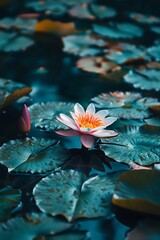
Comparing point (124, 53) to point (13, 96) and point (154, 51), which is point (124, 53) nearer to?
point (154, 51)

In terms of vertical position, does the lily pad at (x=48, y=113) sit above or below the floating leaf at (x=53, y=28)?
above

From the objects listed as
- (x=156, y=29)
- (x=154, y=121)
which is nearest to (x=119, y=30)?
(x=156, y=29)

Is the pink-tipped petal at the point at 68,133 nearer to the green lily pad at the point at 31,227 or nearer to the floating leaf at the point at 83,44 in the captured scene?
the green lily pad at the point at 31,227

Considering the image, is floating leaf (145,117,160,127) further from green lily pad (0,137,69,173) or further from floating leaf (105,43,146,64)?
floating leaf (105,43,146,64)

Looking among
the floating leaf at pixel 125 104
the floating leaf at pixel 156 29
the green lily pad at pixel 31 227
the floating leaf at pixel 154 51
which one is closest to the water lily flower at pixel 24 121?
the floating leaf at pixel 125 104

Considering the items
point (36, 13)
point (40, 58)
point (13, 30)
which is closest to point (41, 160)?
point (40, 58)
